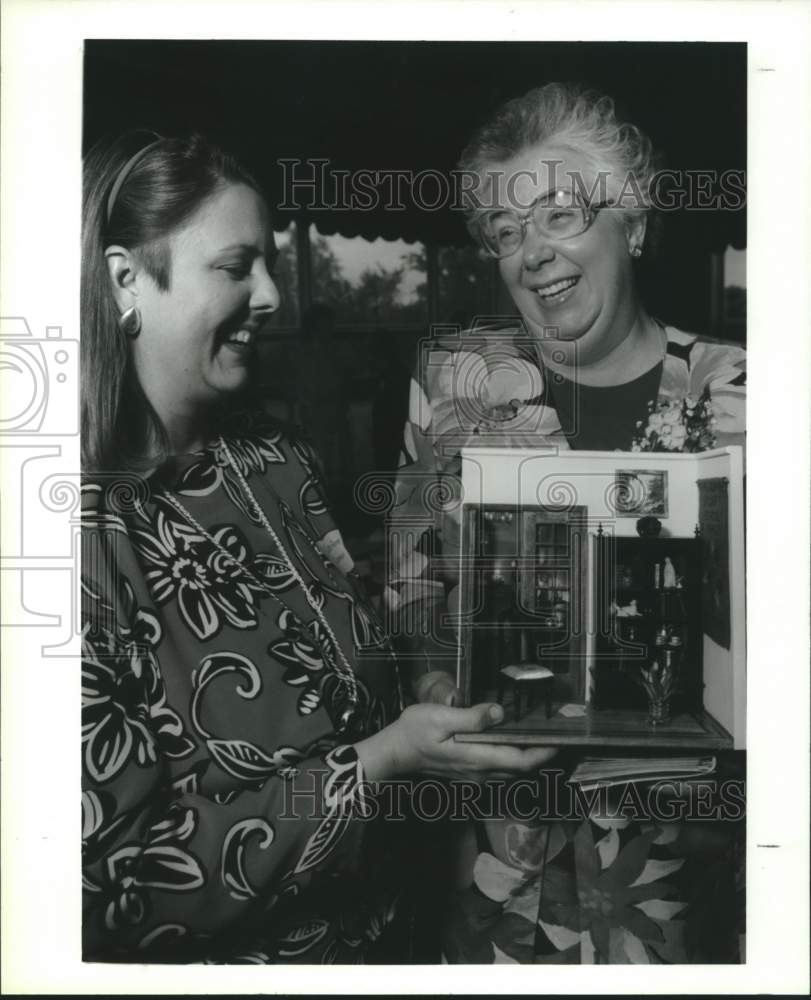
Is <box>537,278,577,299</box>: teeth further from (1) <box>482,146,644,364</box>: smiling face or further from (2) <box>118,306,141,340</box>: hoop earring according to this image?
(2) <box>118,306,141,340</box>: hoop earring

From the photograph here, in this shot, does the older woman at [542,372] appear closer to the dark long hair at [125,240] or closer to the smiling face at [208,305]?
the smiling face at [208,305]

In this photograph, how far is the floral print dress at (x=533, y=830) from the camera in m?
1.93

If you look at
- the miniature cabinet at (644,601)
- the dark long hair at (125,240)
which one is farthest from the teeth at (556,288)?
the dark long hair at (125,240)

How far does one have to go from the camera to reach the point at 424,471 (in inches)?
76.1

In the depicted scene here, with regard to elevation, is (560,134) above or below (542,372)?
above

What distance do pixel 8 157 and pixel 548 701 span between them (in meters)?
1.47

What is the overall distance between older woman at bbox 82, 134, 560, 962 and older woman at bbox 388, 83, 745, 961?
15 centimetres

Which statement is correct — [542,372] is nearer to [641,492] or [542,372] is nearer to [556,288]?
[556,288]

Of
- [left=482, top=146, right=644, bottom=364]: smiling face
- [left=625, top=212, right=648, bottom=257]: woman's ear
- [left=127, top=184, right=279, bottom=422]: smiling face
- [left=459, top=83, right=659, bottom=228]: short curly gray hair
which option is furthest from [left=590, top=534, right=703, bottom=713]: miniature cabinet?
[left=127, top=184, right=279, bottom=422]: smiling face

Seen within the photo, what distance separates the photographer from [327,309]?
1918 mm

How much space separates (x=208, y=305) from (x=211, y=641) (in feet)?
2.06

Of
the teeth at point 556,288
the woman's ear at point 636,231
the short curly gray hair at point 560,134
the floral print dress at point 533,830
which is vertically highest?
the short curly gray hair at point 560,134

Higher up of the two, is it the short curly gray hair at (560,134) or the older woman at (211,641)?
the short curly gray hair at (560,134)

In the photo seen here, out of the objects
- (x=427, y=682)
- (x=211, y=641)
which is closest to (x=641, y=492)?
(x=427, y=682)
